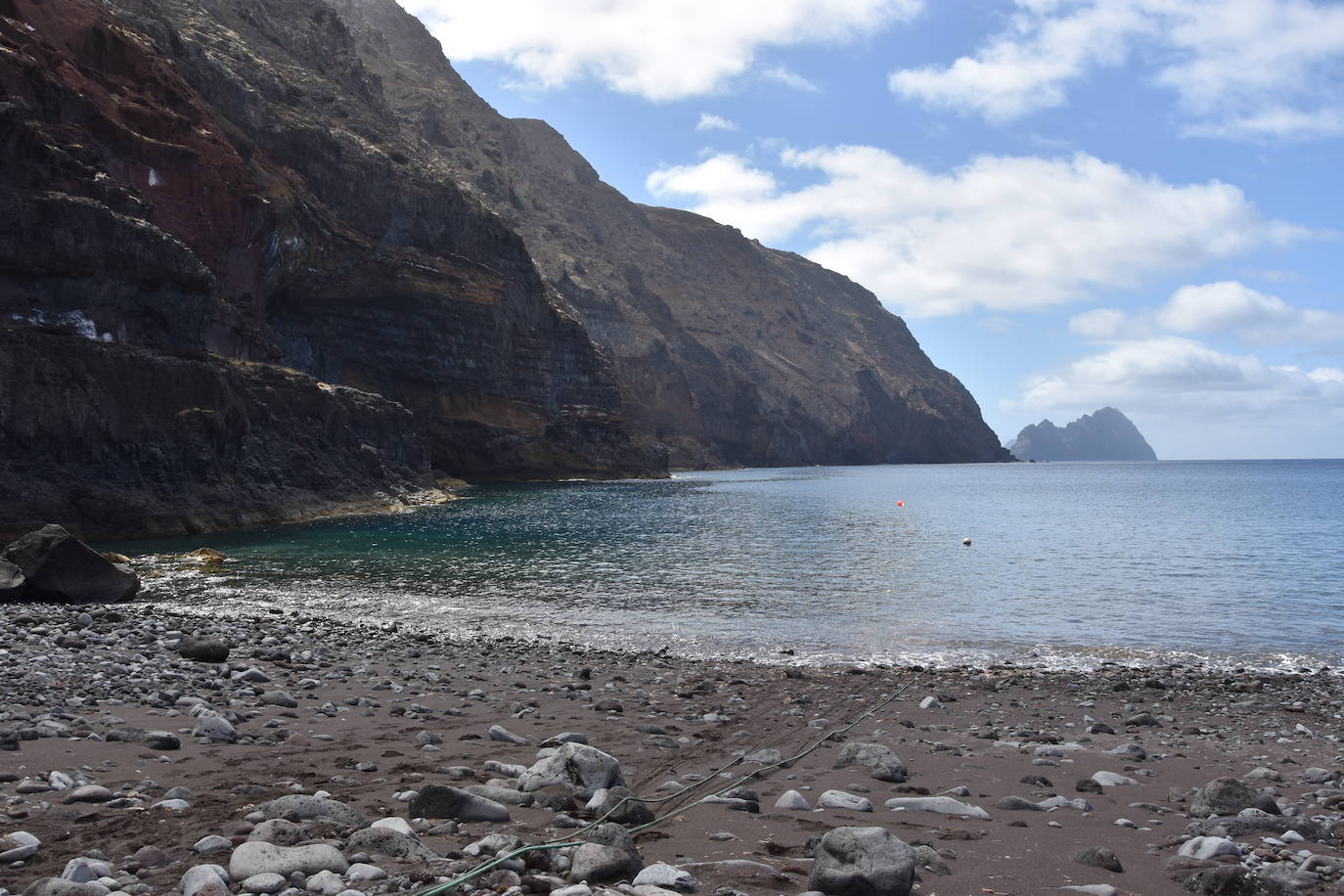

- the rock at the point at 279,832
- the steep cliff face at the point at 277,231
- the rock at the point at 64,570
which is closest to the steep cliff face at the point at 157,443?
the steep cliff face at the point at 277,231

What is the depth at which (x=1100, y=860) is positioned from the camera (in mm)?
6645

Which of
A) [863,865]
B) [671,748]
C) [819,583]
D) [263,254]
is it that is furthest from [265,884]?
[263,254]

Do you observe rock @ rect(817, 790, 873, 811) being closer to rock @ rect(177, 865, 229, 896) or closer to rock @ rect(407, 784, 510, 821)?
rock @ rect(407, 784, 510, 821)

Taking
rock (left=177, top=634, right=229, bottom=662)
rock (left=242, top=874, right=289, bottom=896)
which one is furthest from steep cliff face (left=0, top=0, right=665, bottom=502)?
rock (left=242, top=874, right=289, bottom=896)

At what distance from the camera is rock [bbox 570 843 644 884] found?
5.81 m

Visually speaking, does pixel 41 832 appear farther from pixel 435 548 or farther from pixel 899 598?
pixel 435 548

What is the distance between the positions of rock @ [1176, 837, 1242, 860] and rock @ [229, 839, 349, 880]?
650cm

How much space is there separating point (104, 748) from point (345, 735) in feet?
8.05

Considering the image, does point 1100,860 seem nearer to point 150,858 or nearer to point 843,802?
point 843,802

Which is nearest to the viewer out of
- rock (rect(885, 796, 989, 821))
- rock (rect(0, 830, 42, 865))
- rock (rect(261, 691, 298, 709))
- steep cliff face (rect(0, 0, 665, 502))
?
rock (rect(0, 830, 42, 865))

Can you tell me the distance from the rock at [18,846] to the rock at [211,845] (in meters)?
0.96

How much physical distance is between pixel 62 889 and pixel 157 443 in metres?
44.1

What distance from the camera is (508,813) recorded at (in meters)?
7.18

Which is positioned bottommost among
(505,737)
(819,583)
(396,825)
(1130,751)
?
(819,583)
